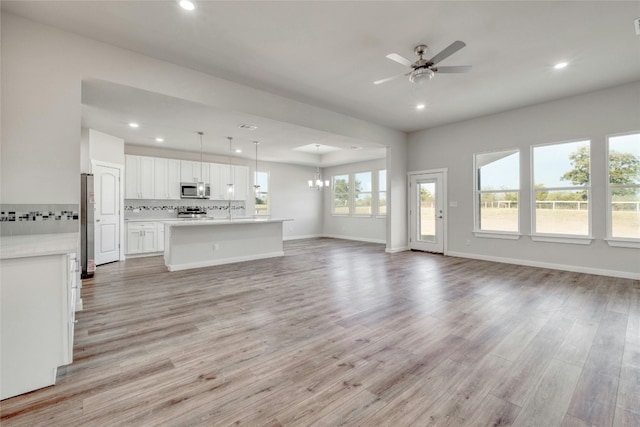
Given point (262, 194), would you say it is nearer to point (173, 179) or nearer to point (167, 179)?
point (173, 179)

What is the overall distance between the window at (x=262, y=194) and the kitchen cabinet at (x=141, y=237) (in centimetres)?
331

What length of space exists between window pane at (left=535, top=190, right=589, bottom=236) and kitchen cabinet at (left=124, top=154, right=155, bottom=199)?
902 cm

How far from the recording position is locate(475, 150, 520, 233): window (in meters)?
5.89

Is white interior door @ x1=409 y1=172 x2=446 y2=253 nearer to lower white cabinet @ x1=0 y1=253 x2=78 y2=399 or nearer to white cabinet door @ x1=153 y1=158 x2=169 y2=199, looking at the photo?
white cabinet door @ x1=153 y1=158 x2=169 y2=199

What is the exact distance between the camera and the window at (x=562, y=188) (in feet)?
16.6

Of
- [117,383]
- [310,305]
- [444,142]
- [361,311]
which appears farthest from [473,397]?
[444,142]

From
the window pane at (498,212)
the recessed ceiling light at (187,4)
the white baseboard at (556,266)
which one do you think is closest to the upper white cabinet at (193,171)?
the recessed ceiling light at (187,4)

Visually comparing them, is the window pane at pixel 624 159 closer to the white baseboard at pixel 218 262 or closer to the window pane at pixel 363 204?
the window pane at pixel 363 204

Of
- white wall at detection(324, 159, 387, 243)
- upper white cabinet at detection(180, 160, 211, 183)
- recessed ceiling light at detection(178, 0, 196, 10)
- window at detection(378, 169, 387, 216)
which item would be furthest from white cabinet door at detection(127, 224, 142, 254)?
window at detection(378, 169, 387, 216)

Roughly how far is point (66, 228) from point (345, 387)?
344cm

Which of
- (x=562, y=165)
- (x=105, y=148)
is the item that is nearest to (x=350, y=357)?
(x=562, y=165)

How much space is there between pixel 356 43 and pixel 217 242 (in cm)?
448

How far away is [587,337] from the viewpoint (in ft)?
8.45

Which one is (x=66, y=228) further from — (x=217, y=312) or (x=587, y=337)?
(x=587, y=337)
